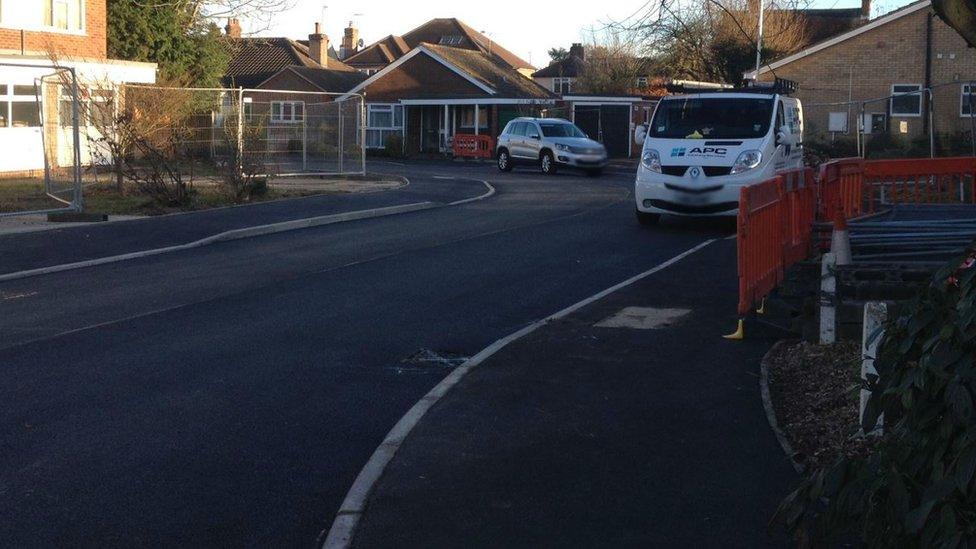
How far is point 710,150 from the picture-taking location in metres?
18.0

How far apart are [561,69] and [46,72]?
6614 centimetres

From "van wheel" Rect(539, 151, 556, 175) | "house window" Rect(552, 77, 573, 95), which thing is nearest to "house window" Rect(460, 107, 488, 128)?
"van wheel" Rect(539, 151, 556, 175)

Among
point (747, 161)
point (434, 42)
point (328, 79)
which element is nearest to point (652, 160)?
point (747, 161)

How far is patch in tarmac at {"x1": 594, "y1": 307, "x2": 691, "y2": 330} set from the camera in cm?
1025

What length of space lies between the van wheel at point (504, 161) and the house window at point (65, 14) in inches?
538

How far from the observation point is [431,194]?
25359mm

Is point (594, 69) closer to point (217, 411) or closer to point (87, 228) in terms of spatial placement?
point (87, 228)

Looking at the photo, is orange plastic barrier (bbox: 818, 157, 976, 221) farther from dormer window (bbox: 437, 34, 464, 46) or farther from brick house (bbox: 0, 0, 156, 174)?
dormer window (bbox: 437, 34, 464, 46)

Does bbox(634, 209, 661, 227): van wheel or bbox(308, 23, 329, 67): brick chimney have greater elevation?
bbox(308, 23, 329, 67): brick chimney

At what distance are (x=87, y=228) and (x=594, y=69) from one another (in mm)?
50815

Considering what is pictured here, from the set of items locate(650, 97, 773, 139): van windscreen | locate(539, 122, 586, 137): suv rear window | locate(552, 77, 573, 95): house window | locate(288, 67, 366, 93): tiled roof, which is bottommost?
locate(650, 97, 773, 139): van windscreen

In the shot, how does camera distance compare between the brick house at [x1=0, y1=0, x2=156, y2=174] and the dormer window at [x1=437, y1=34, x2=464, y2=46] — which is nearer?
the brick house at [x1=0, y1=0, x2=156, y2=174]

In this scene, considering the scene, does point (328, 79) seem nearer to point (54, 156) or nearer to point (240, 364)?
point (54, 156)

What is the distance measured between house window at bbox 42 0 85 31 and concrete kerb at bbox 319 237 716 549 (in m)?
26.2
